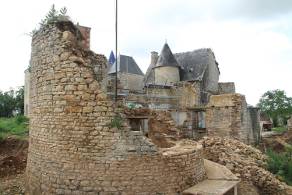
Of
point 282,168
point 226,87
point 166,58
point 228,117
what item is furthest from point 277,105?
point 282,168

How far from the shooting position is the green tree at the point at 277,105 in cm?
4644

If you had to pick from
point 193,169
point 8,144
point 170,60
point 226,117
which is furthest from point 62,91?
point 170,60

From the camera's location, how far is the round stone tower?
27.2m

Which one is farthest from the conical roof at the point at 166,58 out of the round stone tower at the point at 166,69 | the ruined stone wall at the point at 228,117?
the ruined stone wall at the point at 228,117

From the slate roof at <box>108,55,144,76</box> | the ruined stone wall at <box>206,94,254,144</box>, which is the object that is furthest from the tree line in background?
the ruined stone wall at <box>206,94,254,144</box>

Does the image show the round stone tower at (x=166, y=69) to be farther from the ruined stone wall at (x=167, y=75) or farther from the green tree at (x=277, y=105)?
the green tree at (x=277, y=105)

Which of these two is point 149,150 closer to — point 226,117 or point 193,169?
point 193,169

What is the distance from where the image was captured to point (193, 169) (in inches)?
308

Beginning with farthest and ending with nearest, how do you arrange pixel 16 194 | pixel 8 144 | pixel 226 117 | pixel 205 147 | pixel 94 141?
1. pixel 226 117
2. pixel 8 144
3. pixel 205 147
4. pixel 16 194
5. pixel 94 141

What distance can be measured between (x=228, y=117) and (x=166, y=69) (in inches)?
471

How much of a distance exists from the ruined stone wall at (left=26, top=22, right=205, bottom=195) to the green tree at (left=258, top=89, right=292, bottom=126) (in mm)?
42707

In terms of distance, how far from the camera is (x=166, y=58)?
2767cm

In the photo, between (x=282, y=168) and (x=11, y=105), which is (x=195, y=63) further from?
(x=11, y=105)

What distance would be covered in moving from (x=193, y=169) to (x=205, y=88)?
19.9m
